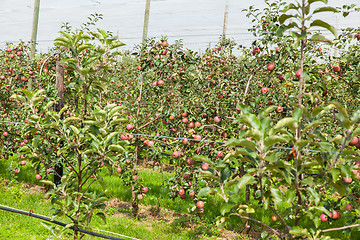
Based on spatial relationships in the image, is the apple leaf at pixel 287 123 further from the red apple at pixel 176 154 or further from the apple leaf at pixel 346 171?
the red apple at pixel 176 154

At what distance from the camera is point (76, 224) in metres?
2.57

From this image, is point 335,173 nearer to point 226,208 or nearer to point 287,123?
point 287,123

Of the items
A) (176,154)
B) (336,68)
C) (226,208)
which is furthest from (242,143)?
(336,68)

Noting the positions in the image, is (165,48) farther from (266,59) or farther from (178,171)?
(178,171)

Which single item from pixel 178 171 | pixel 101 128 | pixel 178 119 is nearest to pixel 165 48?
pixel 178 119

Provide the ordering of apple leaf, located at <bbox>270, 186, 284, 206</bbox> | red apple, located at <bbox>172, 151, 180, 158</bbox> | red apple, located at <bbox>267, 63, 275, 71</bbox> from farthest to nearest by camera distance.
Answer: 1. red apple, located at <bbox>172, 151, 180, 158</bbox>
2. red apple, located at <bbox>267, 63, 275, 71</bbox>
3. apple leaf, located at <bbox>270, 186, 284, 206</bbox>

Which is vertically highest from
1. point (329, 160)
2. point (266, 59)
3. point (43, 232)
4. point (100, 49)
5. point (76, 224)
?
point (266, 59)

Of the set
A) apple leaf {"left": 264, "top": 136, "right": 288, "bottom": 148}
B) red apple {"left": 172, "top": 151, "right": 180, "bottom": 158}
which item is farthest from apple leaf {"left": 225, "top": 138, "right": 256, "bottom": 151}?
red apple {"left": 172, "top": 151, "right": 180, "bottom": 158}

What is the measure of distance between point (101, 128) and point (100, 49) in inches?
28.2

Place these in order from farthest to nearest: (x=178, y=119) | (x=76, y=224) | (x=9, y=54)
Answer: (x=9, y=54)
(x=178, y=119)
(x=76, y=224)

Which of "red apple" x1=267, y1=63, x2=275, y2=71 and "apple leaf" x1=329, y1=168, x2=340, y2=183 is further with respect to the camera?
"red apple" x1=267, y1=63, x2=275, y2=71

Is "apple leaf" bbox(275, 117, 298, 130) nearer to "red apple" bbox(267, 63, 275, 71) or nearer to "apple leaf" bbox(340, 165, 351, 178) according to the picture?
"apple leaf" bbox(340, 165, 351, 178)

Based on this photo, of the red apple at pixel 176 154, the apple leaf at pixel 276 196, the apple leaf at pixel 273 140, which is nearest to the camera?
the apple leaf at pixel 273 140

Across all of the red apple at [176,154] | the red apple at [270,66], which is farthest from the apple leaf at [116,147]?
the red apple at [270,66]
